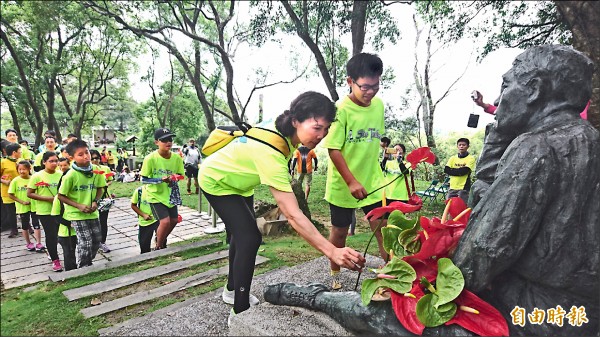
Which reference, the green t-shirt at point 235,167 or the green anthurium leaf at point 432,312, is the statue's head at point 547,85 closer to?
the green anthurium leaf at point 432,312

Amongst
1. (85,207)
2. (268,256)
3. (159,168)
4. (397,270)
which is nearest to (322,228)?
(268,256)

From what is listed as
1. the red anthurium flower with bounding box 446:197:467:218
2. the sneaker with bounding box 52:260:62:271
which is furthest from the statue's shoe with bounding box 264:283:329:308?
the sneaker with bounding box 52:260:62:271

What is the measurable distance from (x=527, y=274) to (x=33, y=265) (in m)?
5.06

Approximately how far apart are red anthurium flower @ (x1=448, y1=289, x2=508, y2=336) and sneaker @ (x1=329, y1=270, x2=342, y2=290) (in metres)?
1.27

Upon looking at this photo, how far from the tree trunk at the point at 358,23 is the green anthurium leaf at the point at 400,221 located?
6.07m

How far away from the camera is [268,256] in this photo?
400 centimetres

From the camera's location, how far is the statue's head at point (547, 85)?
1.45 metres

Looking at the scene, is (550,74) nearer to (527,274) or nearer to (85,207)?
(527,274)

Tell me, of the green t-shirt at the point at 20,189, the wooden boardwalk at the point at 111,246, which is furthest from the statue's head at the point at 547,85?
the green t-shirt at the point at 20,189

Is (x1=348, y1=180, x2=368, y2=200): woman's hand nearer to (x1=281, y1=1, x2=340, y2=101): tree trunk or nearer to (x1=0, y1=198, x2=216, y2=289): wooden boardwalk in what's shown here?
(x1=0, y1=198, x2=216, y2=289): wooden boardwalk

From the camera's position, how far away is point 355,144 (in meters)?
2.68

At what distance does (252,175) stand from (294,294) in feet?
2.46

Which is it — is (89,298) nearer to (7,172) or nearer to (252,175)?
(252,175)

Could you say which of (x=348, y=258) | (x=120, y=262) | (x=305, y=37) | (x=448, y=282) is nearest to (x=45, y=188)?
(x=120, y=262)
